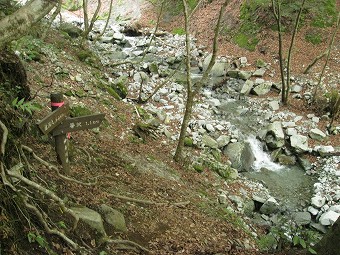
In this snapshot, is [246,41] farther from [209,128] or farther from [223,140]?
[223,140]

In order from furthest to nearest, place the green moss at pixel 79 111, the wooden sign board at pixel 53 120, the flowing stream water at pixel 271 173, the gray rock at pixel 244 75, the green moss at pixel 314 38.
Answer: the green moss at pixel 314 38
the gray rock at pixel 244 75
the flowing stream water at pixel 271 173
the green moss at pixel 79 111
the wooden sign board at pixel 53 120

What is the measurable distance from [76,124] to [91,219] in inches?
52.2

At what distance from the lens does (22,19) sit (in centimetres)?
244

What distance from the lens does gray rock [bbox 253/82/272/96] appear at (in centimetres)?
1391

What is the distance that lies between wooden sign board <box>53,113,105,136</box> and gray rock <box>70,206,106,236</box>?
106cm

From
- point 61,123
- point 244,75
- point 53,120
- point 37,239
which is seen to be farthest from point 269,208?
point 244,75

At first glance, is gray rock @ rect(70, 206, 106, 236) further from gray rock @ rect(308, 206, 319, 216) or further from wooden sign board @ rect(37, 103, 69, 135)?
gray rock @ rect(308, 206, 319, 216)

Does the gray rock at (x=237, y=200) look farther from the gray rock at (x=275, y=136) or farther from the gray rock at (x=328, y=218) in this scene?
the gray rock at (x=275, y=136)

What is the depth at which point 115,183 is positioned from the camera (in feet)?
18.5

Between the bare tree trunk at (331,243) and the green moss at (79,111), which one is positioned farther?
the green moss at (79,111)

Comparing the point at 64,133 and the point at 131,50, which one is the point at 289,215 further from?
the point at 131,50

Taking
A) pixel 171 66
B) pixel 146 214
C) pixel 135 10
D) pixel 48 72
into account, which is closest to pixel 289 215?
pixel 146 214

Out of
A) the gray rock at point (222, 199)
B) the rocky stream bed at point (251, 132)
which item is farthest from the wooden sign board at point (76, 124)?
the gray rock at point (222, 199)

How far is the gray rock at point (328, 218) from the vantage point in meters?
7.56
